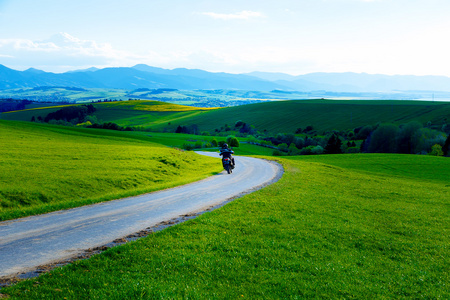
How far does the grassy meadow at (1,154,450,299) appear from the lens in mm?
8828

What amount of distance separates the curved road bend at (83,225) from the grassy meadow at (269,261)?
190 centimetres

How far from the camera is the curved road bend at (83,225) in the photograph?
11383 millimetres

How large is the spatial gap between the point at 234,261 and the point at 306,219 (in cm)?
737

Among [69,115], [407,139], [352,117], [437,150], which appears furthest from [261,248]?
[69,115]

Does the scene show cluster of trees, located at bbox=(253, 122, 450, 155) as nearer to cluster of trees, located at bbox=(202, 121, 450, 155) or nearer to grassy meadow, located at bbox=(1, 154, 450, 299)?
cluster of trees, located at bbox=(202, 121, 450, 155)

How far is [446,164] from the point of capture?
2520 inches

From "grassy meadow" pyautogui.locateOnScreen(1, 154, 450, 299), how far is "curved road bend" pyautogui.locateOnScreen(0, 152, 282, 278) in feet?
6.24

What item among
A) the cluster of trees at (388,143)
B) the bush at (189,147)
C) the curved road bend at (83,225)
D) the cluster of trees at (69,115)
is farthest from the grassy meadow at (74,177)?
the cluster of trees at (69,115)

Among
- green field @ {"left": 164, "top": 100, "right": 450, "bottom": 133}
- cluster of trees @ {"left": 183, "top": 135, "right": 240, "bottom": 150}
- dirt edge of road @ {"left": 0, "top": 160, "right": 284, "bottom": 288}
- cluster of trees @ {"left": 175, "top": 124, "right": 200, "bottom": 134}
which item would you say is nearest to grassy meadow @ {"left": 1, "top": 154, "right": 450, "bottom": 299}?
dirt edge of road @ {"left": 0, "top": 160, "right": 284, "bottom": 288}

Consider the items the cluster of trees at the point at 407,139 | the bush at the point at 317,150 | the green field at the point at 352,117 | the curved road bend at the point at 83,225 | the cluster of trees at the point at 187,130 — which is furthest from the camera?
the cluster of trees at the point at 187,130

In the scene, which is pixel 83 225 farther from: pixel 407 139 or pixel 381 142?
pixel 407 139

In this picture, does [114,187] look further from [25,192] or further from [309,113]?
[309,113]

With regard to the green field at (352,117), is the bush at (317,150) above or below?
below

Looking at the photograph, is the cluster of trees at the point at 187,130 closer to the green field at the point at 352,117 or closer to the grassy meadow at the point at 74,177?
the green field at the point at 352,117
